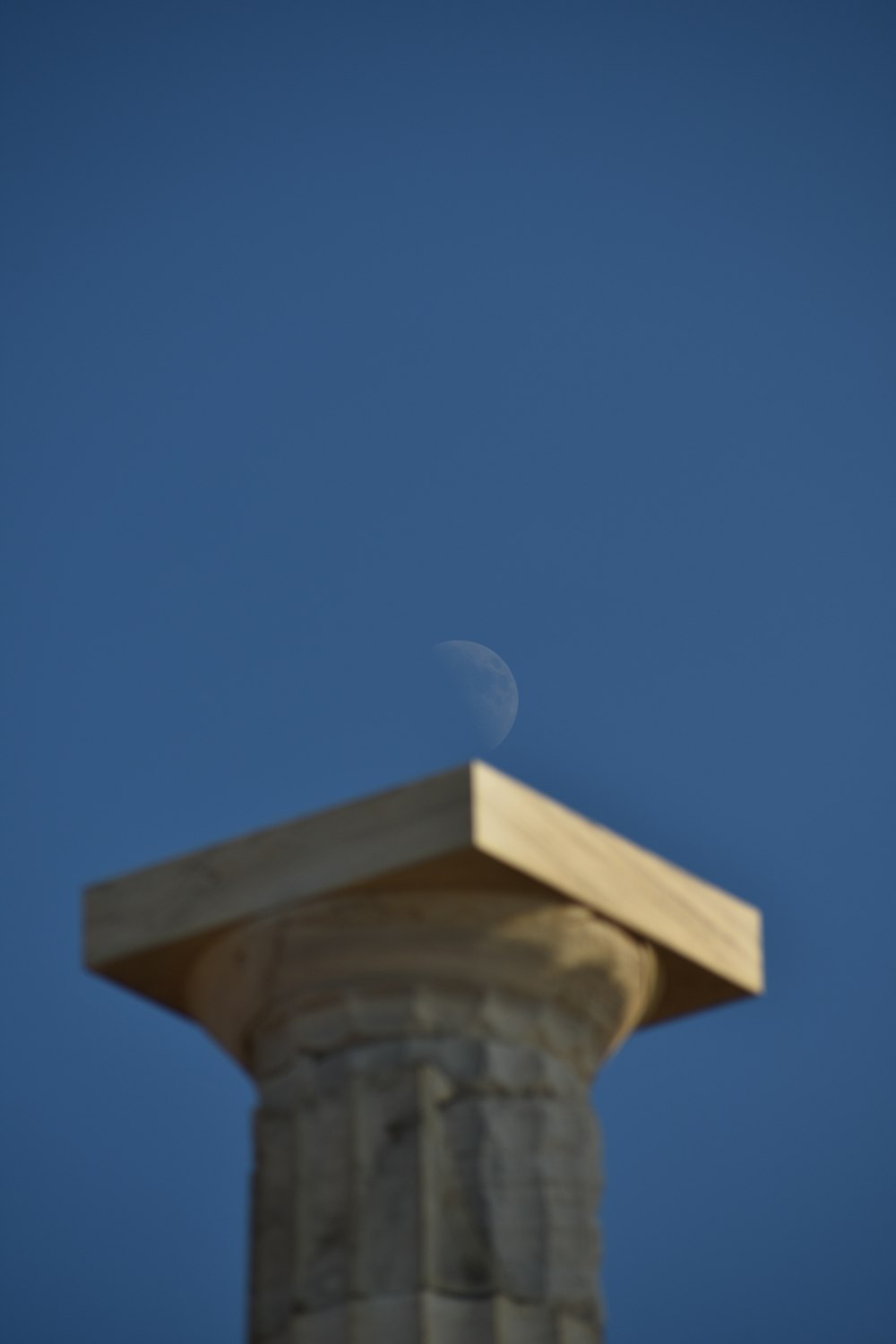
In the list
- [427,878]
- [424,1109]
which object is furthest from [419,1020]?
[427,878]

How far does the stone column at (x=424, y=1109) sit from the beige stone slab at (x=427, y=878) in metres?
0.12

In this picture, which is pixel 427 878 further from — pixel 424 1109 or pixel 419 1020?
pixel 424 1109

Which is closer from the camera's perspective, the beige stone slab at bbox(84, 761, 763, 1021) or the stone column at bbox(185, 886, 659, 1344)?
the stone column at bbox(185, 886, 659, 1344)

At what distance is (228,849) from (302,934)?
22.6 inches

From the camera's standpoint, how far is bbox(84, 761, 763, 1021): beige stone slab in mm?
12195

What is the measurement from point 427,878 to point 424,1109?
1.06 m

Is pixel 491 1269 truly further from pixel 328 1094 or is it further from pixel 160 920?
pixel 160 920

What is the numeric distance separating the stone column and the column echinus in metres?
0.01

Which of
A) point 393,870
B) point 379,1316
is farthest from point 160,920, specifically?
point 379,1316

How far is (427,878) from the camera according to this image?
1242 centimetres

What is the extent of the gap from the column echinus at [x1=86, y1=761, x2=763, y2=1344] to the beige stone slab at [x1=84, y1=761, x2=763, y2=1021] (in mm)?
13

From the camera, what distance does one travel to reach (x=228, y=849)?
12.9m

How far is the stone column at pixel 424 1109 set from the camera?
12.0 metres

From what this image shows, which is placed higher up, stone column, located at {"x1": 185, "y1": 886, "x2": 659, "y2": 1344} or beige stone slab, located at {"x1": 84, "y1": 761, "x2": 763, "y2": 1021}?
beige stone slab, located at {"x1": 84, "y1": 761, "x2": 763, "y2": 1021}
